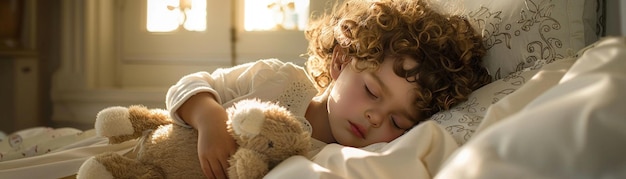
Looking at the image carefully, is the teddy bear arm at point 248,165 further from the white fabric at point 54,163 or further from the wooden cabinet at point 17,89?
the wooden cabinet at point 17,89

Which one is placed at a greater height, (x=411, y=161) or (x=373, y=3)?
(x=373, y=3)

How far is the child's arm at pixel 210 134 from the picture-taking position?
0.86 m

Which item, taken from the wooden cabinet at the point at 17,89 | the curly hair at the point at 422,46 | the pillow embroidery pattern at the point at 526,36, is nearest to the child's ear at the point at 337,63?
the curly hair at the point at 422,46

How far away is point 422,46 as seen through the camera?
41.6 inches

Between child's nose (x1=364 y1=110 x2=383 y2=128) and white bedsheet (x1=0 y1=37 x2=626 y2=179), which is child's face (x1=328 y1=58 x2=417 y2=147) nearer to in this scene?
→ child's nose (x1=364 y1=110 x2=383 y2=128)

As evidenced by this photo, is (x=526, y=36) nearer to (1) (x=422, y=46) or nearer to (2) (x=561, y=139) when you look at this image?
(1) (x=422, y=46)

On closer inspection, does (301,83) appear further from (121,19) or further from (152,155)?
(121,19)

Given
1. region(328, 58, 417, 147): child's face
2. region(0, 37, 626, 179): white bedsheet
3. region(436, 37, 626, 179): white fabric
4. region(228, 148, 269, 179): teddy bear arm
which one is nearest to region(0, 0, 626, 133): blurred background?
region(328, 58, 417, 147): child's face

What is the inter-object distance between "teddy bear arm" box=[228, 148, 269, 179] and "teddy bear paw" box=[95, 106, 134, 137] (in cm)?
28

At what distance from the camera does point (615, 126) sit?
0.44m

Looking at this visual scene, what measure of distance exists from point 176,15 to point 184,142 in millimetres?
1406

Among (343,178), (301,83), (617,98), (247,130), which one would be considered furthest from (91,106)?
(617,98)

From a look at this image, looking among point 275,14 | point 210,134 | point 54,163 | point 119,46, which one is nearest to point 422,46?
point 210,134

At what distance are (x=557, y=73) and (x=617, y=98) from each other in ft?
1.36
